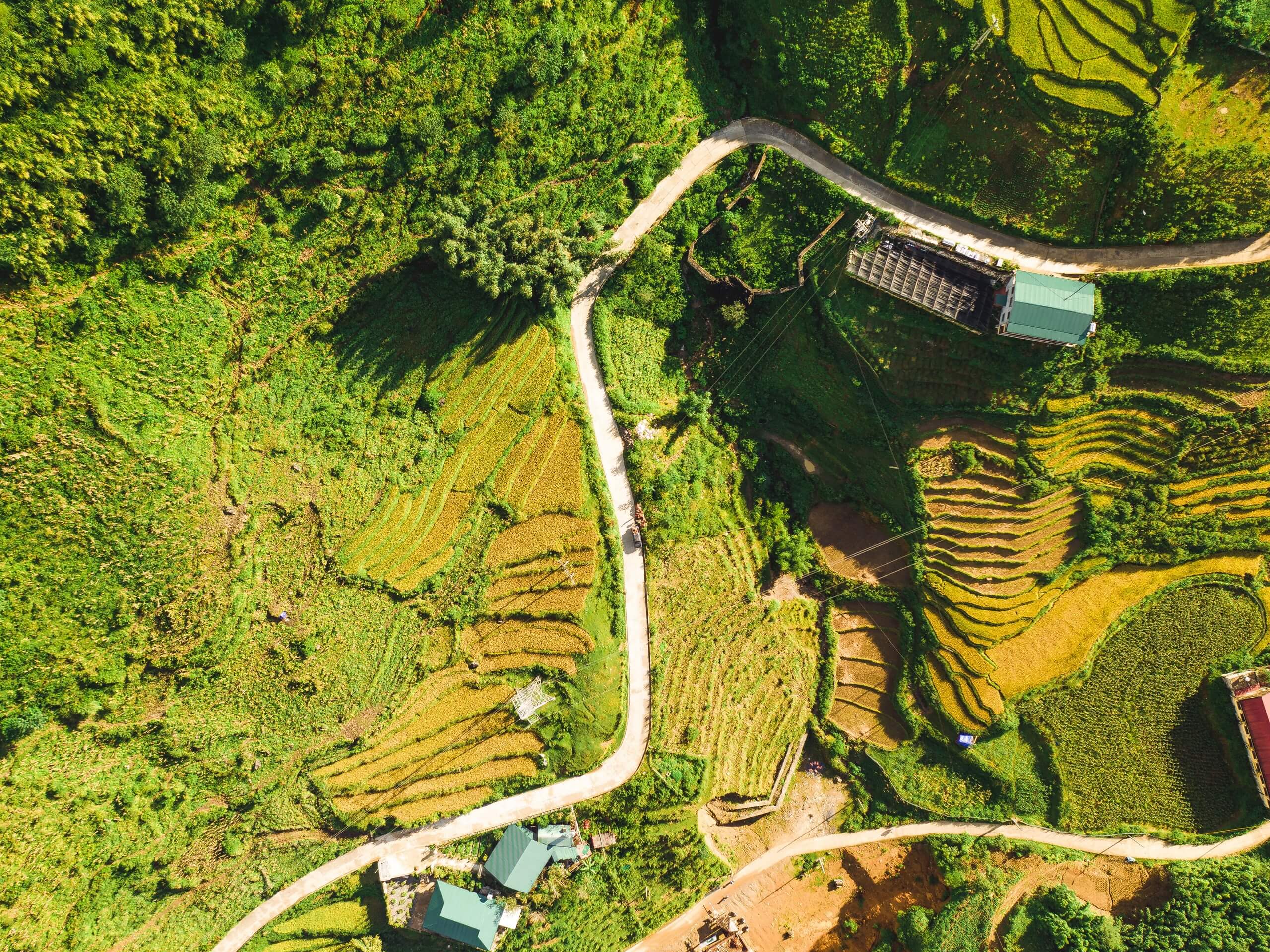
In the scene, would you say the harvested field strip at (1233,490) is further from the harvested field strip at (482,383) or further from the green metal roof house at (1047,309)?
the harvested field strip at (482,383)

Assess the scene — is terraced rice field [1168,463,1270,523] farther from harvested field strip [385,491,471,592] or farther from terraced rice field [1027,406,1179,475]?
harvested field strip [385,491,471,592]

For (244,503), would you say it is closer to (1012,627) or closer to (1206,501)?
(1012,627)

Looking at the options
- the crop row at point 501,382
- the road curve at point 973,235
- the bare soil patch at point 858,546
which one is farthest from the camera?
the bare soil patch at point 858,546

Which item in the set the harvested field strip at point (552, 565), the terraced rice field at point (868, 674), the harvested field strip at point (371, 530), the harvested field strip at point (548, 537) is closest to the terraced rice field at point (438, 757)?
the harvested field strip at point (552, 565)

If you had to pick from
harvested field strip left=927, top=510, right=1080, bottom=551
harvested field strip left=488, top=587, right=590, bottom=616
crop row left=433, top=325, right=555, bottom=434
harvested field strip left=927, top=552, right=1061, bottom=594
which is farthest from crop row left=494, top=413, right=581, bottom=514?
harvested field strip left=927, top=552, right=1061, bottom=594

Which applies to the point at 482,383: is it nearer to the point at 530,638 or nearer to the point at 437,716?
the point at 530,638

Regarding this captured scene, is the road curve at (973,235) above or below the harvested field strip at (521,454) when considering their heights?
above
